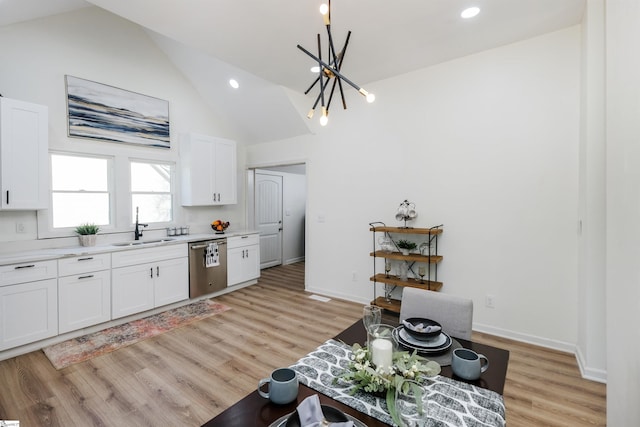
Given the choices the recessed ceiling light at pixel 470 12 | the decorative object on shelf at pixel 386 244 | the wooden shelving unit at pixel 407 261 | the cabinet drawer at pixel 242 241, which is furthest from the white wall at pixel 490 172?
the cabinet drawer at pixel 242 241

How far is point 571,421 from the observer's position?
6.47ft

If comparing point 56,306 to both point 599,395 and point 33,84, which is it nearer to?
point 33,84

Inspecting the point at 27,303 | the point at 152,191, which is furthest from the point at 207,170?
the point at 27,303

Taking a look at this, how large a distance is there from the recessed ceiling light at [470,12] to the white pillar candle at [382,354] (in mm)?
2744

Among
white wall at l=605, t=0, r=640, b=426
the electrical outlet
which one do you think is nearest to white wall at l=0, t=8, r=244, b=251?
the electrical outlet

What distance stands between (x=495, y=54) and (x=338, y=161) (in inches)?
87.8

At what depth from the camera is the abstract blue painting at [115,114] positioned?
12.0ft

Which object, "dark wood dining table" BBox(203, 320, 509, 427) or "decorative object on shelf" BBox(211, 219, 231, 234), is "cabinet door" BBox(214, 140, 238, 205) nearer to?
"decorative object on shelf" BBox(211, 219, 231, 234)

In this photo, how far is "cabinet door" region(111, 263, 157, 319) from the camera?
11.2ft

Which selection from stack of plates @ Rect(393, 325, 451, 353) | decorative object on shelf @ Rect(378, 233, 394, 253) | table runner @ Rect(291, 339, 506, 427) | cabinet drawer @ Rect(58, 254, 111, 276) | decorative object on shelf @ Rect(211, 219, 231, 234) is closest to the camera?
table runner @ Rect(291, 339, 506, 427)

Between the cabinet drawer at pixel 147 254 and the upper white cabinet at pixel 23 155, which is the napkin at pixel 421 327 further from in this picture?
the upper white cabinet at pixel 23 155

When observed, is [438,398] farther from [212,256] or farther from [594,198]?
[212,256]

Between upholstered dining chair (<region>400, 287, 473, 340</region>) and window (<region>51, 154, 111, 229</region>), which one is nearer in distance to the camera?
upholstered dining chair (<region>400, 287, 473, 340</region>)

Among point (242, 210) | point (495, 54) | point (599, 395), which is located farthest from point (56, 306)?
point (495, 54)
